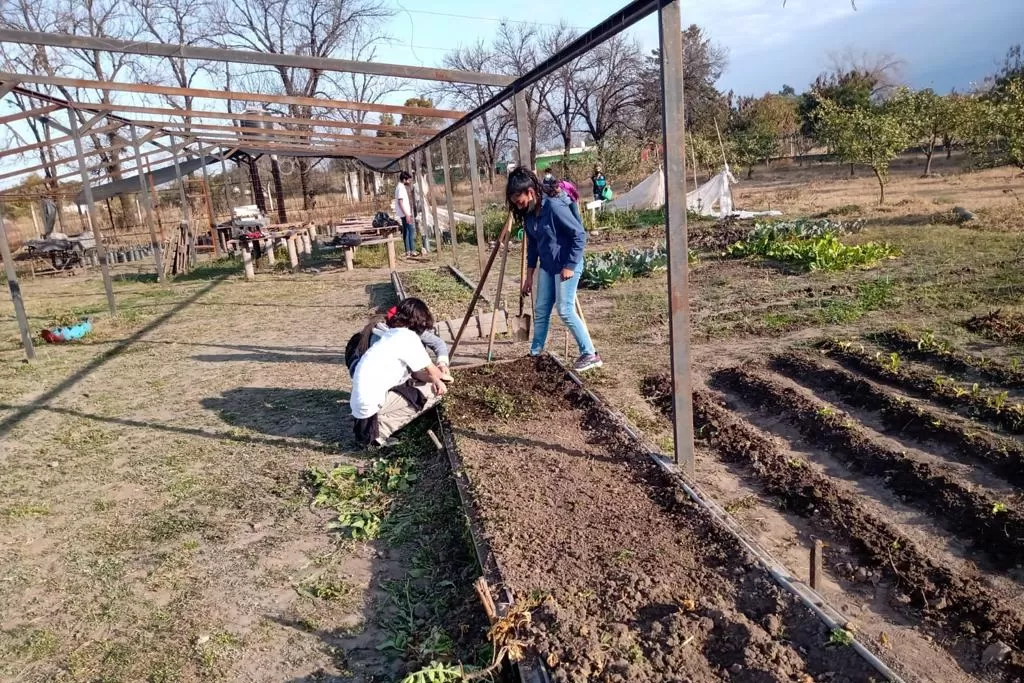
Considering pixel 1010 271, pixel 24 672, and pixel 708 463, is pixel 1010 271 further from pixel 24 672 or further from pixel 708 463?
pixel 24 672

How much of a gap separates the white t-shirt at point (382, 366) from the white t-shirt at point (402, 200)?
10.9 meters

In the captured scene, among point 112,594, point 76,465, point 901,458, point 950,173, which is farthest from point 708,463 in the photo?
point 950,173

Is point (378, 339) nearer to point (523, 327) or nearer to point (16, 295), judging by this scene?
point (523, 327)

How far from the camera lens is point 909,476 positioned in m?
3.89

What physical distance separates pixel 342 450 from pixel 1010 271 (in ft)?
26.7

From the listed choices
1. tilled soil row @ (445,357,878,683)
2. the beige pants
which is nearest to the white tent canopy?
the beige pants

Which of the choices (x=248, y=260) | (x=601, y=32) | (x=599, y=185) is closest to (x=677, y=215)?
(x=601, y=32)

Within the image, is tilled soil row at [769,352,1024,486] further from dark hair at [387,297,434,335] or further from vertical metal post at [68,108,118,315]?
vertical metal post at [68,108,118,315]

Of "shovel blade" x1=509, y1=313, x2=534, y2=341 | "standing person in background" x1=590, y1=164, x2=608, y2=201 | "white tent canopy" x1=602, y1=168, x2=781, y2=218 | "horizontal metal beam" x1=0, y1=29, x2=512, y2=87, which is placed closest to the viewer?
"horizontal metal beam" x1=0, y1=29, x2=512, y2=87

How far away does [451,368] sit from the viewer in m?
5.96

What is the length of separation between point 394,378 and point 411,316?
451 mm

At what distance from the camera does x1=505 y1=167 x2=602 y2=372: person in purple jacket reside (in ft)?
17.6

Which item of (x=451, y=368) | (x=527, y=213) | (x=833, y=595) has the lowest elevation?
(x=833, y=595)

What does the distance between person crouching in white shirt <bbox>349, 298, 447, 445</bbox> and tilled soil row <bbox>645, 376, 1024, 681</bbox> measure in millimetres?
2070
